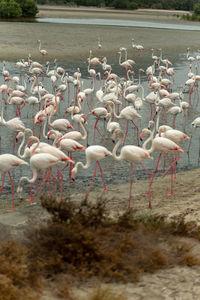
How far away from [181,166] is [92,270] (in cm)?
570

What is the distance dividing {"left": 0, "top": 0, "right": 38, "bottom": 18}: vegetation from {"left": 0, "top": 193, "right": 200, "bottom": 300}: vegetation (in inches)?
1553

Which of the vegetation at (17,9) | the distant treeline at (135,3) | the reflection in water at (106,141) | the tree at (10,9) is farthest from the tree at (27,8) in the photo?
the reflection in water at (106,141)

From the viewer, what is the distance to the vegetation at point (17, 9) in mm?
42281

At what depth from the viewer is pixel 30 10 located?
45.8m

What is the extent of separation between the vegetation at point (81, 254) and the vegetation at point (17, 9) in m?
39.4

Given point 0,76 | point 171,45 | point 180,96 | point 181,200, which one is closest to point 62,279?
point 181,200

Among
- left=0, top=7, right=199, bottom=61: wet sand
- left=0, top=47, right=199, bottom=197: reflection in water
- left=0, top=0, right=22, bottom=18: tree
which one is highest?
left=0, top=0, right=22, bottom=18: tree

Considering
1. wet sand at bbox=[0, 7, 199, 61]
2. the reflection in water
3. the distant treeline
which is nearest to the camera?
the reflection in water

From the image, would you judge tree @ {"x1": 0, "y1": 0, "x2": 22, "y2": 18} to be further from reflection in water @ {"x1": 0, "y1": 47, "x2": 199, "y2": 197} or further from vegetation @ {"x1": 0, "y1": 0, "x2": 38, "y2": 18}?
reflection in water @ {"x1": 0, "y1": 47, "x2": 199, "y2": 197}

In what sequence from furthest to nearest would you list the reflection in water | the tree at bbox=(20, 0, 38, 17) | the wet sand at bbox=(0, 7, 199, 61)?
the tree at bbox=(20, 0, 38, 17) → the wet sand at bbox=(0, 7, 199, 61) → the reflection in water

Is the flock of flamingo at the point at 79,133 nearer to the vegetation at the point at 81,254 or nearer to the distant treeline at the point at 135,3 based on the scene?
the vegetation at the point at 81,254

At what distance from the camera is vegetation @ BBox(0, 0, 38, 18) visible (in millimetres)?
42281

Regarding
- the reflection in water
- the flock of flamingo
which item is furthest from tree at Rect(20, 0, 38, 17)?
the reflection in water

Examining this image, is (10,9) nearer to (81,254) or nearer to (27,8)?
(27,8)
